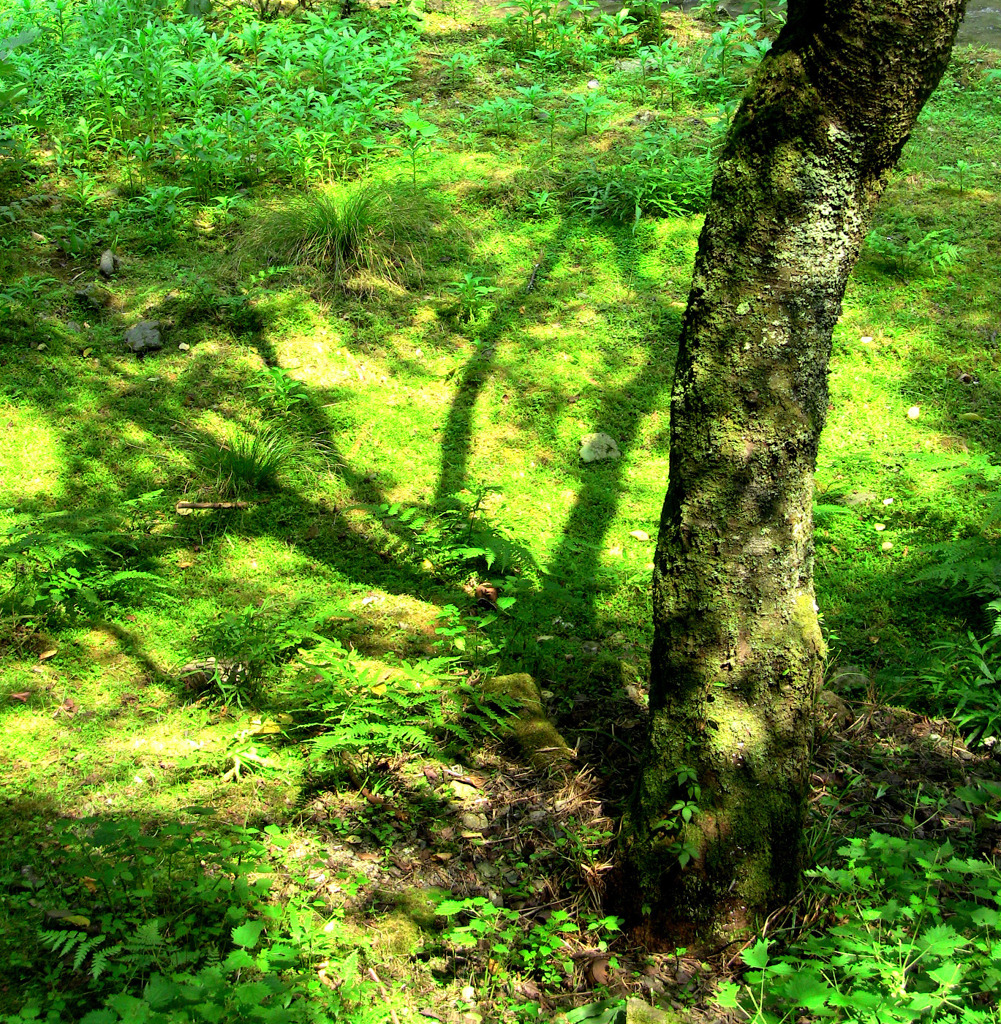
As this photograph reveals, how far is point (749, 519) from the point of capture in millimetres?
2531

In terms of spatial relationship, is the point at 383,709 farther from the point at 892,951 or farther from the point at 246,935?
the point at 892,951

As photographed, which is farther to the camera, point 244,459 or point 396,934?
point 244,459

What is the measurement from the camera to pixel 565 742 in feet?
11.1

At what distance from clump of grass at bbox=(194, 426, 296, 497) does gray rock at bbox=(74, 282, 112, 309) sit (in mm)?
1545

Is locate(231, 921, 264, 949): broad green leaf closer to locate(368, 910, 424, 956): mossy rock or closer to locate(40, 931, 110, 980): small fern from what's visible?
locate(40, 931, 110, 980): small fern

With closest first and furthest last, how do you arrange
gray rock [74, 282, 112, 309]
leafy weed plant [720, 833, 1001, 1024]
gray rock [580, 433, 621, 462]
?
leafy weed plant [720, 833, 1001, 1024], gray rock [580, 433, 621, 462], gray rock [74, 282, 112, 309]

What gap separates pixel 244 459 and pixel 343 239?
2.18 meters

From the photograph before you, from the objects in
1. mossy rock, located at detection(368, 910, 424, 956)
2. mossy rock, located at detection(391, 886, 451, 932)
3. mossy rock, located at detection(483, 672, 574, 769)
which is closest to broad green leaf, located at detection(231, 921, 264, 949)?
mossy rock, located at detection(368, 910, 424, 956)

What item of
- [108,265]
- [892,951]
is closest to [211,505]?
[108,265]

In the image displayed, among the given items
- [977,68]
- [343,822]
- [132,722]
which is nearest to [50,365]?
[132,722]

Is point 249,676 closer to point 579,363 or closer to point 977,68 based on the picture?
point 579,363

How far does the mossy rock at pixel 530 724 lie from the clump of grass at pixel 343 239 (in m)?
3.58

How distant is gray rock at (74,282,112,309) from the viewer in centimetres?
567

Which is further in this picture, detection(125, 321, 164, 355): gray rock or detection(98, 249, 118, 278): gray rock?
detection(98, 249, 118, 278): gray rock
